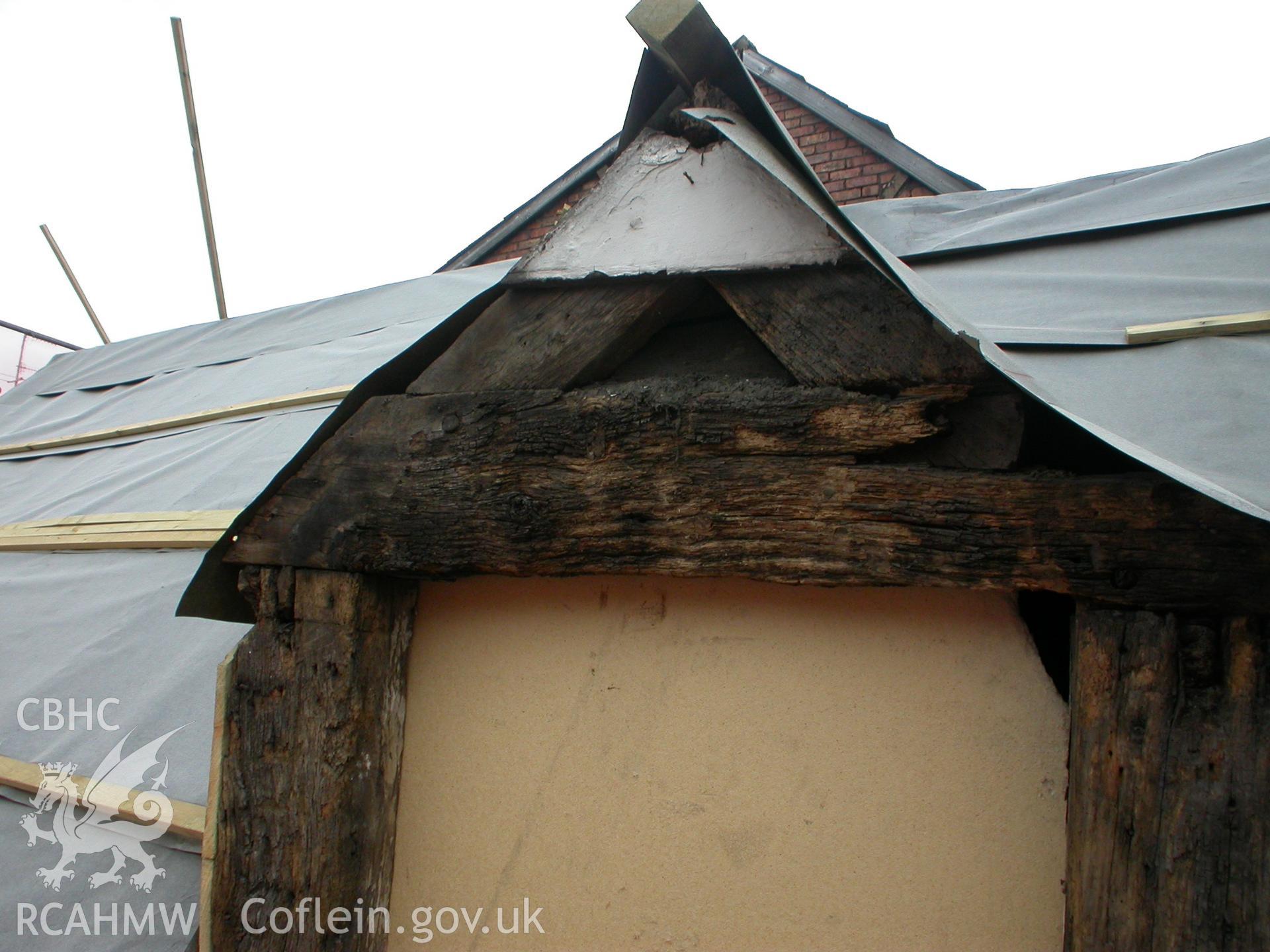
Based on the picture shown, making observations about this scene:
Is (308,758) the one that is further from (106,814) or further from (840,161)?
(840,161)

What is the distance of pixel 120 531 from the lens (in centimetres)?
308

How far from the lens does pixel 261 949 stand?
156 centimetres

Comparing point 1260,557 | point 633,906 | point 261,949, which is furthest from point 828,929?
point 261,949

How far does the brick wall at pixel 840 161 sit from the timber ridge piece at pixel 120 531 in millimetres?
3441

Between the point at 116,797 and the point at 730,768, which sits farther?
the point at 116,797

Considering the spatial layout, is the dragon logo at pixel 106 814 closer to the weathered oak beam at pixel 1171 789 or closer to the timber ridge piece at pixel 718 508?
the timber ridge piece at pixel 718 508

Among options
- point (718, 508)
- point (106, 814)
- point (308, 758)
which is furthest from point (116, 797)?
point (718, 508)

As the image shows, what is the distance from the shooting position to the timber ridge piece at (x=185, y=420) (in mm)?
3600

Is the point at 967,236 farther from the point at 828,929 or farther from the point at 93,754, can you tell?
the point at 93,754

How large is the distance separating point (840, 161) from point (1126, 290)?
4.35 m

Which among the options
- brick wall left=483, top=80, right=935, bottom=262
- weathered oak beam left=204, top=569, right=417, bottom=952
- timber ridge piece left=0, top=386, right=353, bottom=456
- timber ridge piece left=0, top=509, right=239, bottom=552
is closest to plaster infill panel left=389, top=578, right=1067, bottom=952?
weathered oak beam left=204, top=569, right=417, bottom=952

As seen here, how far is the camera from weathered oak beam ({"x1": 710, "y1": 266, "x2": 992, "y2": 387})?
1.27 metres

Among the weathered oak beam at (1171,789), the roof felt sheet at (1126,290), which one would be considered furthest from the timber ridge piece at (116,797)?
the roof felt sheet at (1126,290)

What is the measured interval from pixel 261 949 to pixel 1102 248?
2954mm
